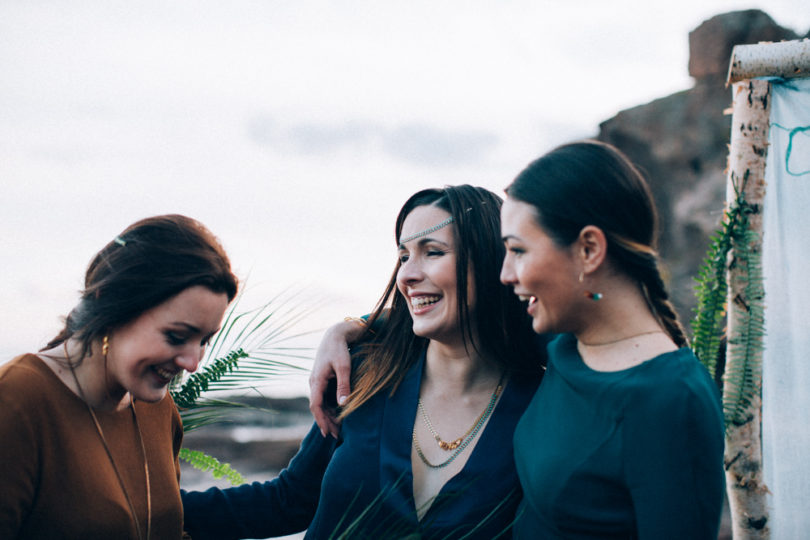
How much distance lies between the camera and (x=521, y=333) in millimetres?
2105

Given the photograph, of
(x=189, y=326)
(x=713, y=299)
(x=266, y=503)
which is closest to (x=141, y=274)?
(x=189, y=326)

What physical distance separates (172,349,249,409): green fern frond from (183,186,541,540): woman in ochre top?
374mm

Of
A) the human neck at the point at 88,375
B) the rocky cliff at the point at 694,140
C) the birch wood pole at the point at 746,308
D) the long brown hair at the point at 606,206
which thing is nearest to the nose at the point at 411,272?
the long brown hair at the point at 606,206

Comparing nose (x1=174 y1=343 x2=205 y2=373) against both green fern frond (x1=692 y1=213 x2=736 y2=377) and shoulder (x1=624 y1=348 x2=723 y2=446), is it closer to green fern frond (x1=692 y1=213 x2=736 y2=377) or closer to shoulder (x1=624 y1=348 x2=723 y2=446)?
shoulder (x1=624 y1=348 x2=723 y2=446)

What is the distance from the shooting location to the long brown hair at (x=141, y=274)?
145 cm

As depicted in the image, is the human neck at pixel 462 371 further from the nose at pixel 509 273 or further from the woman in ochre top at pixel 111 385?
the woman in ochre top at pixel 111 385

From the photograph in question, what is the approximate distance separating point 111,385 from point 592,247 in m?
1.18

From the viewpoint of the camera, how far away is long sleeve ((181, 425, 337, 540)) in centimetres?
201

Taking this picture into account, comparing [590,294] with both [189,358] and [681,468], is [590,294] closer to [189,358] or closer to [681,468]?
[681,468]

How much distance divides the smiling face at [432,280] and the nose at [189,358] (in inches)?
27.9

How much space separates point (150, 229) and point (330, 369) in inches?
32.9

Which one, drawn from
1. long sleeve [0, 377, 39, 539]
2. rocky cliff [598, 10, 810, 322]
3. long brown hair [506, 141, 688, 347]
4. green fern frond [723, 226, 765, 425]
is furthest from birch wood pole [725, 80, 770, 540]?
rocky cliff [598, 10, 810, 322]

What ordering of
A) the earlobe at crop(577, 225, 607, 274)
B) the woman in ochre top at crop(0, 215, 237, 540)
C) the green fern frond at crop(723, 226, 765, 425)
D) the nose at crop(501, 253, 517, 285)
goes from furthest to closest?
the green fern frond at crop(723, 226, 765, 425) → the nose at crop(501, 253, 517, 285) → the earlobe at crop(577, 225, 607, 274) → the woman in ochre top at crop(0, 215, 237, 540)

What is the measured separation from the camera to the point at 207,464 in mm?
1970
